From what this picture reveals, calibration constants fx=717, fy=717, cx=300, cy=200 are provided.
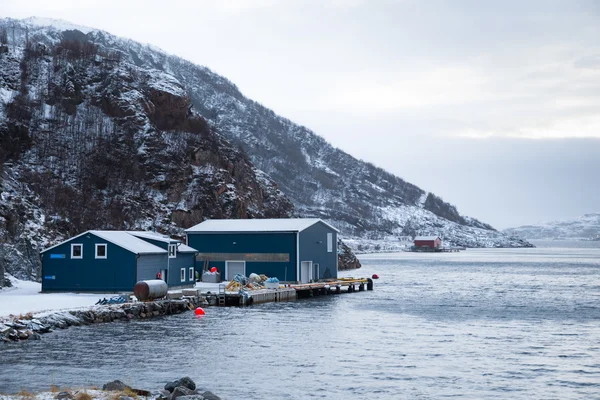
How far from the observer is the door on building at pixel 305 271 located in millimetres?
71137

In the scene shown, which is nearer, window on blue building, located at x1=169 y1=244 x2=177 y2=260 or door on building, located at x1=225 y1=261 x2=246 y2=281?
window on blue building, located at x1=169 y1=244 x2=177 y2=260

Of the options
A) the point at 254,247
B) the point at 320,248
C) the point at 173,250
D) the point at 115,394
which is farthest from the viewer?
the point at 320,248

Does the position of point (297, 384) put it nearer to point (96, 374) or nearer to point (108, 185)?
point (96, 374)

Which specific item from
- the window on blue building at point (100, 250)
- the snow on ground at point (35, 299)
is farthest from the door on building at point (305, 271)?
the window on blue building at point (100, 250)

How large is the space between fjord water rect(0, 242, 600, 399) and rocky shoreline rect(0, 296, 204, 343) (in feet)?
4.03

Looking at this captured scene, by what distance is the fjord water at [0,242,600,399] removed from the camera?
93.8ft

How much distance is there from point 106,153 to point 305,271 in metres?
45.1

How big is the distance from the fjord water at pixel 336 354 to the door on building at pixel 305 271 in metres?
12.2

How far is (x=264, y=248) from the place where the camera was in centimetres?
6975

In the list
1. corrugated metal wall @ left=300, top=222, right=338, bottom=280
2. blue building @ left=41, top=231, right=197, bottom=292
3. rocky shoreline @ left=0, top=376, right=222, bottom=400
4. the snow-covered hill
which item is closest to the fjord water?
rocky shoreline @ left=0, top=376, right=222, bottom=400

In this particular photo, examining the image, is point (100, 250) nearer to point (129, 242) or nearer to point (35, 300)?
Answer: point (129, 242)

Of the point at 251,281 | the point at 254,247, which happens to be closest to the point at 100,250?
the point at 251,281

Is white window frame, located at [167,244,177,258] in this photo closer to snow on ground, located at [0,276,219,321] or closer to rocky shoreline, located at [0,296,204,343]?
snow on ground, located at [0,276,219,321]

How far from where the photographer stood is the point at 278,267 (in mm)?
69812
